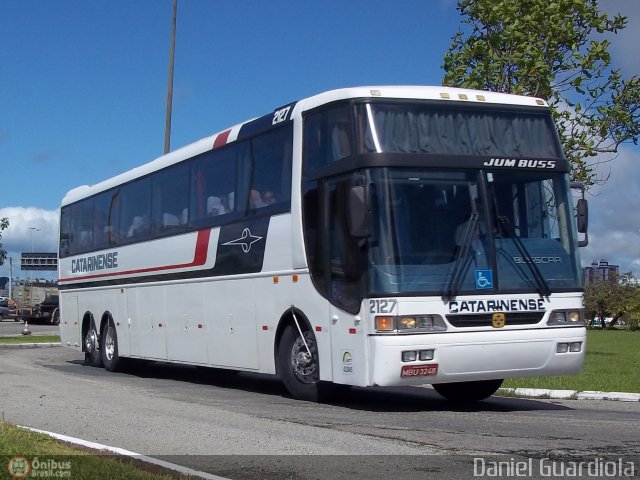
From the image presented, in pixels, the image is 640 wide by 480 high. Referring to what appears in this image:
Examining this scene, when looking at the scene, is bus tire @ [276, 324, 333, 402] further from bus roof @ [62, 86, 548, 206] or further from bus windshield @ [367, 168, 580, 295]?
bus roof @ [62, 86, 548, 206]

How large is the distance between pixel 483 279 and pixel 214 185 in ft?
18.2

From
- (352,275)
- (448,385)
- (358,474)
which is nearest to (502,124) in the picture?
(352,275)

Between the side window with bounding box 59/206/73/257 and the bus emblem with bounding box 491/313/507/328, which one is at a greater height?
the side window with bounding box 59/206/73/257

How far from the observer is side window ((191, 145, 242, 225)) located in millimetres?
14773

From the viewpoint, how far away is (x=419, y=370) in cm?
1083

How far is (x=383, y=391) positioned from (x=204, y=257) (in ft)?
11.6

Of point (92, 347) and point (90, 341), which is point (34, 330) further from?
point (92, 347)

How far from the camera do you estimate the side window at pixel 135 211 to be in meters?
18.3

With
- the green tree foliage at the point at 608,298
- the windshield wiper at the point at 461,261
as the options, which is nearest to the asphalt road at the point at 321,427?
the windshield wiper at the point at 461,261

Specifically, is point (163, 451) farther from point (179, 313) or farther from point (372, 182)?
point (179, 313)

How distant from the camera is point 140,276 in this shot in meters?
18.5

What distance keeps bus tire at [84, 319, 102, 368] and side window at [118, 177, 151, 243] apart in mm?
3031

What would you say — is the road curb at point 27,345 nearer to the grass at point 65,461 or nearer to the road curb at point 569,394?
the road curb at point 569,394

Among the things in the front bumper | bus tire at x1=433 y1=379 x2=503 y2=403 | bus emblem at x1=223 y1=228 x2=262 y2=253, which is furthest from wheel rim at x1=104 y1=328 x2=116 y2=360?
the front bumper
